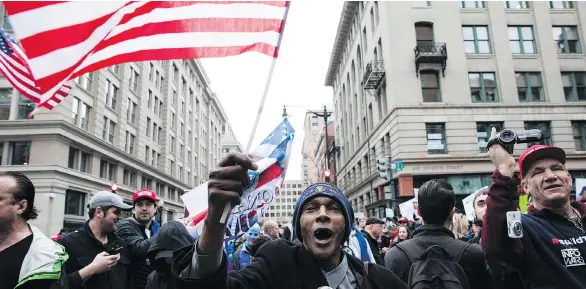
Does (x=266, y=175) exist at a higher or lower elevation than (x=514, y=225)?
higher

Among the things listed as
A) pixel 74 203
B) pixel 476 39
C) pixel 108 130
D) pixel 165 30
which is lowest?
pixel 165 30

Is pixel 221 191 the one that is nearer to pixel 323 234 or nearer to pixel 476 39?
pixel 323 234

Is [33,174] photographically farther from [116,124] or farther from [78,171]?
[116,124]

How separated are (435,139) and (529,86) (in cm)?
691

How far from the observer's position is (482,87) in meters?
24.7

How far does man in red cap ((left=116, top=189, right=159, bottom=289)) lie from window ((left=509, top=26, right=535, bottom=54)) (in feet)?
85.0

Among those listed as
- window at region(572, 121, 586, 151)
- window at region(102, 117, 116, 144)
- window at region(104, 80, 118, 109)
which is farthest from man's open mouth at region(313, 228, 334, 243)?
window at region(104, 80, 118, 109)

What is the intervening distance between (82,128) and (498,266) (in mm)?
30442

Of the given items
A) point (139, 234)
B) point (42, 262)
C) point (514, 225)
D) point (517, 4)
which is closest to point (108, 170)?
point (139, 234)

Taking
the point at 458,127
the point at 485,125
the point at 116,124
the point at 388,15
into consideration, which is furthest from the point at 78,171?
the point at 485,125

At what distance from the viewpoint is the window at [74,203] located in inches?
1048

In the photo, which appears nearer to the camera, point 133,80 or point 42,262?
point 42,262

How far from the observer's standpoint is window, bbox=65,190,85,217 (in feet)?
87.3

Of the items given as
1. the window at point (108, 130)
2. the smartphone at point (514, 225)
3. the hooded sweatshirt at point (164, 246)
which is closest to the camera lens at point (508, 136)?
the smartphone at point (514, 225)
